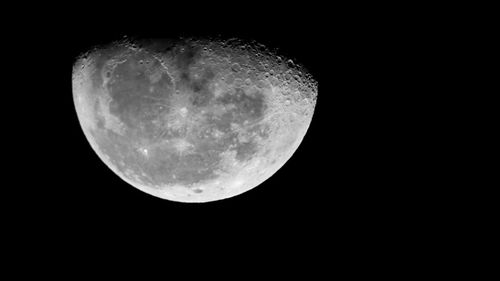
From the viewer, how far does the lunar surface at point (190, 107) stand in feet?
8.64

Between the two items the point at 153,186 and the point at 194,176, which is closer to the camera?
the point at 194,176

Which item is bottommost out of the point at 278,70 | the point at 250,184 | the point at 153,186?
the point at 153,186

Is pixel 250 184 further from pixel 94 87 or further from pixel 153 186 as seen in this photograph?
pixel 94 87

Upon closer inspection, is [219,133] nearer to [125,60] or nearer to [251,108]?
[251,108]

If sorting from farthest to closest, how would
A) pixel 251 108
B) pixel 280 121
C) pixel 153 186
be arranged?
pixel 153 186, pixel 280 121, pixel 251 108

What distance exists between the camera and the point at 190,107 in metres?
2.67

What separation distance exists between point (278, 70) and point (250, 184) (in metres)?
1.07

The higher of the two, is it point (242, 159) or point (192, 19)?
point (192, 19)

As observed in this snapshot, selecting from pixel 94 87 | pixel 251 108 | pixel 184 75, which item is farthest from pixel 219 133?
pixel 94 87

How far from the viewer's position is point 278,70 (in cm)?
281

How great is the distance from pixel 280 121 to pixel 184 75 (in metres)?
0.81

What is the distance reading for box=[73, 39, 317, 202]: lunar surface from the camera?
8.64 ft

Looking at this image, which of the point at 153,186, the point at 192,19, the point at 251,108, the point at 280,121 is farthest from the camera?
the point at 153,186

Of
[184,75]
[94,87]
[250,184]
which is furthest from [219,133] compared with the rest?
[94,87]
